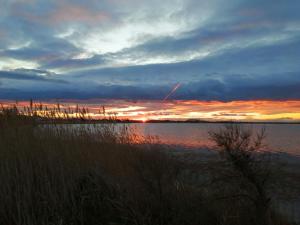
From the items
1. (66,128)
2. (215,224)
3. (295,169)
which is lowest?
(295,169)

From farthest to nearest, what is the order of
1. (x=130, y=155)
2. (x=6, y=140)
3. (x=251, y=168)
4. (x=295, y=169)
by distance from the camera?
1. (x=295, y=169)
2. (x=130, y=155)
3. (x=6, y=140)
4. (x=251, y=168)

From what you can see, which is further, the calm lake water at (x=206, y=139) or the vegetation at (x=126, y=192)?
the calm lake water at (x=206, y=139)

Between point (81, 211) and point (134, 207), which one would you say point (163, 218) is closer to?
point (134, 207)

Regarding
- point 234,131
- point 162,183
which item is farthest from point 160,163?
point 234,131

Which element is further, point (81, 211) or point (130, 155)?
point (130, 155)

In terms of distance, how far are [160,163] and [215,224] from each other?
6.76 feet

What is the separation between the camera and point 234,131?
657cm

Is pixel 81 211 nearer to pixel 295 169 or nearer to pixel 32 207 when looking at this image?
pixel 32 207

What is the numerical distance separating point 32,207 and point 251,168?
364 centimetres

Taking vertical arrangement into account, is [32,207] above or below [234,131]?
below

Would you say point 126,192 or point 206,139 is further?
point 206,139

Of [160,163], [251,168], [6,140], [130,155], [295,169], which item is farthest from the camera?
[295,169]

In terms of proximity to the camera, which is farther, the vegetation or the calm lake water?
the calm lake water

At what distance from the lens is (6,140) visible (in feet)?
26.5
